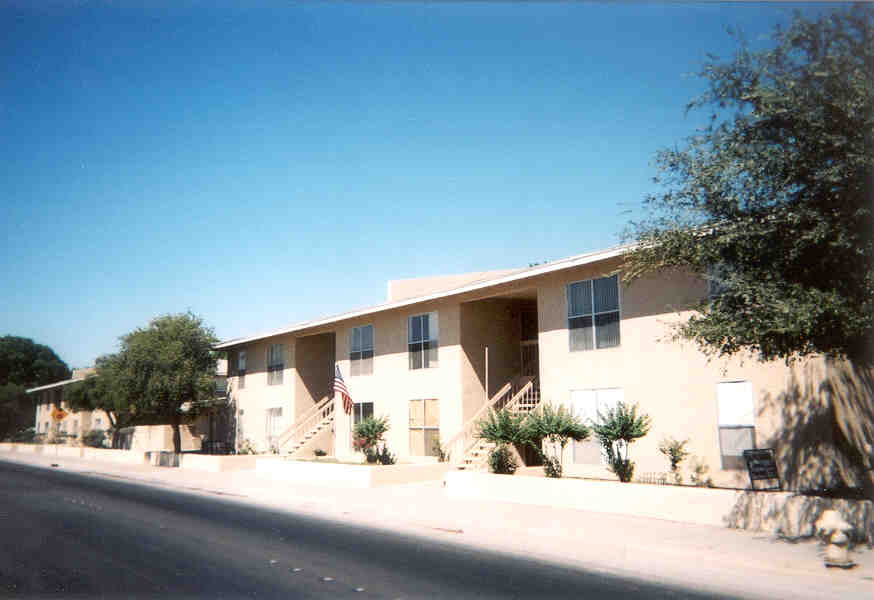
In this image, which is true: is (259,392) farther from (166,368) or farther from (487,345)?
(487,345)

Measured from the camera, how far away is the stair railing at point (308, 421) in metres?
32.4

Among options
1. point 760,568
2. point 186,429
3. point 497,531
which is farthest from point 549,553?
point 186,429

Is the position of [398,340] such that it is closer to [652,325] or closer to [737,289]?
[652,325]

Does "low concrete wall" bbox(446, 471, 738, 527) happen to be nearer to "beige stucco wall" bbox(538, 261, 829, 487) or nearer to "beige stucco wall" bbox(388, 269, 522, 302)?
"beige stucco wall" bbox(538, 261, 829, 487)

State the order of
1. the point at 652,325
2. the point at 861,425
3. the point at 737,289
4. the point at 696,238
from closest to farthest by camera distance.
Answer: the point at 737,289 < the point at 696,238 < the point at 861,425 < the point at 652,325

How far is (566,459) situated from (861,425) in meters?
8.05

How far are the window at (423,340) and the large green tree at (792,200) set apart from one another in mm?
15265

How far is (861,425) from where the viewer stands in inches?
581

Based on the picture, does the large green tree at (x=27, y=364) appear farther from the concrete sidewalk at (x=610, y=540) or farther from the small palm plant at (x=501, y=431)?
the small palm plant at (x=501, y=431)

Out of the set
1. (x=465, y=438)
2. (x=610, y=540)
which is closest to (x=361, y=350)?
(x=465, y=438)

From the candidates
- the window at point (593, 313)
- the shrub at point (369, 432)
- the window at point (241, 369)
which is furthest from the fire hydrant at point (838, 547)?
the window at point (241, 369)

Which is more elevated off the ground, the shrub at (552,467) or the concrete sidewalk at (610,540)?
the shrub at (552,467)

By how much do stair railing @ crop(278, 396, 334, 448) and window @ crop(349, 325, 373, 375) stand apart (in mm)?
3042

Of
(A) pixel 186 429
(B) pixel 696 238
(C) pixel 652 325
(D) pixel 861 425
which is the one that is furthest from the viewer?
(A) pixel 186 429
